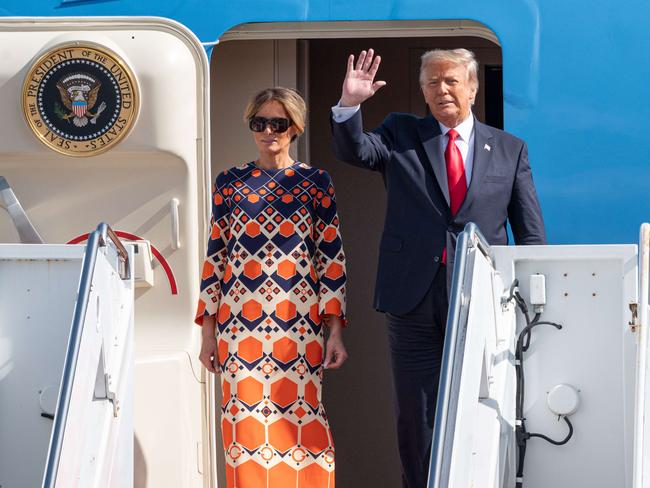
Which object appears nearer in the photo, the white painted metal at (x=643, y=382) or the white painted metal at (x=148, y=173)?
the white painted metal at (x=643, y=382)

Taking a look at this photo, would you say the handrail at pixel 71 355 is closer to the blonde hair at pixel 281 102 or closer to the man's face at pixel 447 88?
the blonde hair at pixel 281 102

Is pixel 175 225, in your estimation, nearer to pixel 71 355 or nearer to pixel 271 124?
pixel 271 124

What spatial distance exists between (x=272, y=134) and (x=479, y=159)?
0.65m

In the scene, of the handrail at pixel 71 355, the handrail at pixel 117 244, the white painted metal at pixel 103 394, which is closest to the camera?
→ the handrail at pixel 71 355

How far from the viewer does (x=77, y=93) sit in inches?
174

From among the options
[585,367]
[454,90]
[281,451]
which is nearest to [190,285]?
[281,451]

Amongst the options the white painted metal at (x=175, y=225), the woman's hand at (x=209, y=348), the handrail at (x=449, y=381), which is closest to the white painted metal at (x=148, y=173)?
the white painted metal at (x=175, y=225)

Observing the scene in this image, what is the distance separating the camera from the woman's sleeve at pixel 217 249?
4055mm

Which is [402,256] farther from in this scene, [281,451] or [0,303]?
[0,303]

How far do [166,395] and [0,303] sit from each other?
890 mm

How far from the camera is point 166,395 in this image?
4.35m

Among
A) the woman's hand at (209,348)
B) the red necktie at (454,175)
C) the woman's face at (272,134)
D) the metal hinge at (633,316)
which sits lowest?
the woman's hand at (209,348)

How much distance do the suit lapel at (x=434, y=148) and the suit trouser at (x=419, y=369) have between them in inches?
10.8

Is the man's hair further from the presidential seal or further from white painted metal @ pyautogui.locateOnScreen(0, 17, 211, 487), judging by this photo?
the presidential seal
